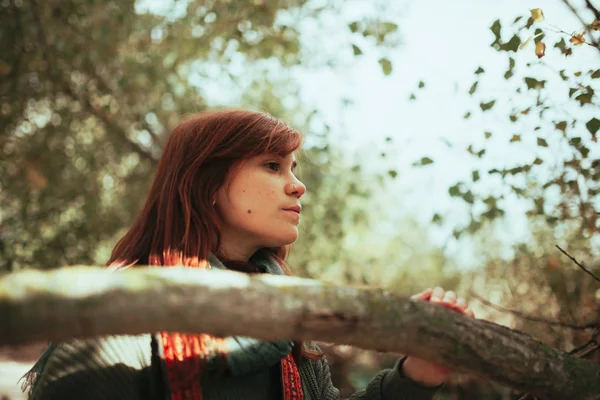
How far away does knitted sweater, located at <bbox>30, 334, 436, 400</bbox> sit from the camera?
1.65 metres

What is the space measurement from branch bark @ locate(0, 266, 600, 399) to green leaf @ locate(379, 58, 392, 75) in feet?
7.31

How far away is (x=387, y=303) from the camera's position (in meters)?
1.34

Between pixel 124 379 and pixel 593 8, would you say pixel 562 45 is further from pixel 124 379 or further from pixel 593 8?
pixel 124 379

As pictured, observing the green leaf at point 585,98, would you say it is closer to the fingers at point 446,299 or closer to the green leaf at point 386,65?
the fingers at point 446,299

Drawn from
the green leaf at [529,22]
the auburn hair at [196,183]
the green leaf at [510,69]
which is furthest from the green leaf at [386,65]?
the auburn hair at [196,183]

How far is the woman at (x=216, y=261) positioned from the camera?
168cm

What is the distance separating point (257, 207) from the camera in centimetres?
211

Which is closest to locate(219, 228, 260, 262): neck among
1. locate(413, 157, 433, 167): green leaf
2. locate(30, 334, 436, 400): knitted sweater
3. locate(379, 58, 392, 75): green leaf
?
locate(30, 334, 436, 400): knitted sweater

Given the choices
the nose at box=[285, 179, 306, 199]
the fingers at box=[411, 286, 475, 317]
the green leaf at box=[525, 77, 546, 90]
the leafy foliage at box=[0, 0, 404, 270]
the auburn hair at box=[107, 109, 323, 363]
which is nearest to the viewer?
the fingers at box=[411, 286, 475, 317]

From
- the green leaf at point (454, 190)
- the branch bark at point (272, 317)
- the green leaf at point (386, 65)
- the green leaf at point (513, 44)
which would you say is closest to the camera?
the branch bark at point (272, 317)

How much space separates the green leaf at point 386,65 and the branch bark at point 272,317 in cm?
223

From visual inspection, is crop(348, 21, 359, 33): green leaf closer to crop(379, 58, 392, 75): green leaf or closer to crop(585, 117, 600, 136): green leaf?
crop(379, 58, 392, 75): green leaf

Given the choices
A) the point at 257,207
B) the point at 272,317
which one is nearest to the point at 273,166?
the point at 257,207

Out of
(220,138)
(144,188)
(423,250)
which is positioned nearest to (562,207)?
(220,138)
